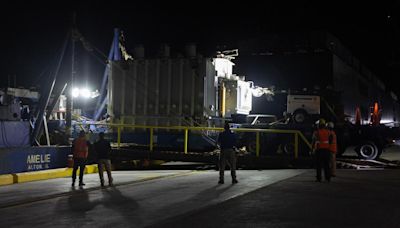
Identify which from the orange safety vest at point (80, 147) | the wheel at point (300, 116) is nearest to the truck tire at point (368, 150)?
the wheel at point (300, 116)

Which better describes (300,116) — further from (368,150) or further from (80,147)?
(80,147)

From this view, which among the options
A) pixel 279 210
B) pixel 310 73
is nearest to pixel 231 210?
pixel 279 210

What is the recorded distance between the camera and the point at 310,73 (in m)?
44.1

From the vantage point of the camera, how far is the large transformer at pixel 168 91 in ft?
64.0

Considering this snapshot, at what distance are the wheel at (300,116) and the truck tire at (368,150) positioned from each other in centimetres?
233

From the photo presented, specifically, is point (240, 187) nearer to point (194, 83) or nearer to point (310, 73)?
point (194, 83)

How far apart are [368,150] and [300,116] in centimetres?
287

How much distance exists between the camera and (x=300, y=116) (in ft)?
65.5

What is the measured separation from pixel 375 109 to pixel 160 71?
9188mm

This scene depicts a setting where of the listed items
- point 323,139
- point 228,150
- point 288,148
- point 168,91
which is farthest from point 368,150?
point 228,150

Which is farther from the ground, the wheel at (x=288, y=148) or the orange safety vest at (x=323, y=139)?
the orange safety vest at (x=323, y=139)

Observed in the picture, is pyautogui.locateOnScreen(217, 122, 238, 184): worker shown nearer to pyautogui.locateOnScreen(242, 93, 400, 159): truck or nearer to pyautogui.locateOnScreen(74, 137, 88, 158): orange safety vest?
pyautogui.locateOnScreen(74, 137, 88, 158): orange safety vest

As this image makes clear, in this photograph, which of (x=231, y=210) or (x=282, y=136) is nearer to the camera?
(x=231, y=210)

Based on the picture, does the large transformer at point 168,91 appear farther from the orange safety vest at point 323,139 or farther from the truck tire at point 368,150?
the orange safety vest at point 323,139
